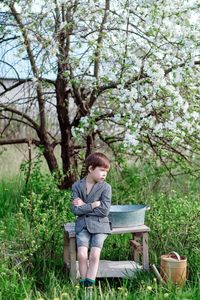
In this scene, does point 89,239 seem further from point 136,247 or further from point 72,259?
point 136,247

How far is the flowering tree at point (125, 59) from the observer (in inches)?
212

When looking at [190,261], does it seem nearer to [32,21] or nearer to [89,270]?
[89,270]

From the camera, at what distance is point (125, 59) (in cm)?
561

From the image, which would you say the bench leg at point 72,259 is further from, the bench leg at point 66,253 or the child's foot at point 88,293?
the child's foot at point 88,293

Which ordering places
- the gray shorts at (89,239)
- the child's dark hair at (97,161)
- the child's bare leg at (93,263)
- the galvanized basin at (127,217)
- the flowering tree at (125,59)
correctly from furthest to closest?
the flowering tree at (125,59) → the galvanized basin at (127,217) → the child's dark hair at (97,161) → the gray shorts at (89,239) → the child's bare leg at (93,263)

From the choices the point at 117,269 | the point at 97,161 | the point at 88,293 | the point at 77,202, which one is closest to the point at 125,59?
the point at 97,161

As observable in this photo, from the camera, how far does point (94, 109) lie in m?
6.04

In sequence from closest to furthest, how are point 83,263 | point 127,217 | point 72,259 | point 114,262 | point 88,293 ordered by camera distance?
1. point 88,293
2. point 83,263
3. point 72,259
4. point 127,217
5. point 114,262

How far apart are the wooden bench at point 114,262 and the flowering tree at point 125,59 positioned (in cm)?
79

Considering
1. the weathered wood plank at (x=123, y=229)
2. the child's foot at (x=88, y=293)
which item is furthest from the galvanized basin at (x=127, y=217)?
the child's foot at (x=88, y=293)

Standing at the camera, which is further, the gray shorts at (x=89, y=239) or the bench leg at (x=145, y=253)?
the bench leg at (x=145, y=253)

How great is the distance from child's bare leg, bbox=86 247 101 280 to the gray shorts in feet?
0.16

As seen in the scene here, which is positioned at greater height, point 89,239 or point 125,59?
point 125,59

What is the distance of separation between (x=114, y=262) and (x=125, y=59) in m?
1.73
